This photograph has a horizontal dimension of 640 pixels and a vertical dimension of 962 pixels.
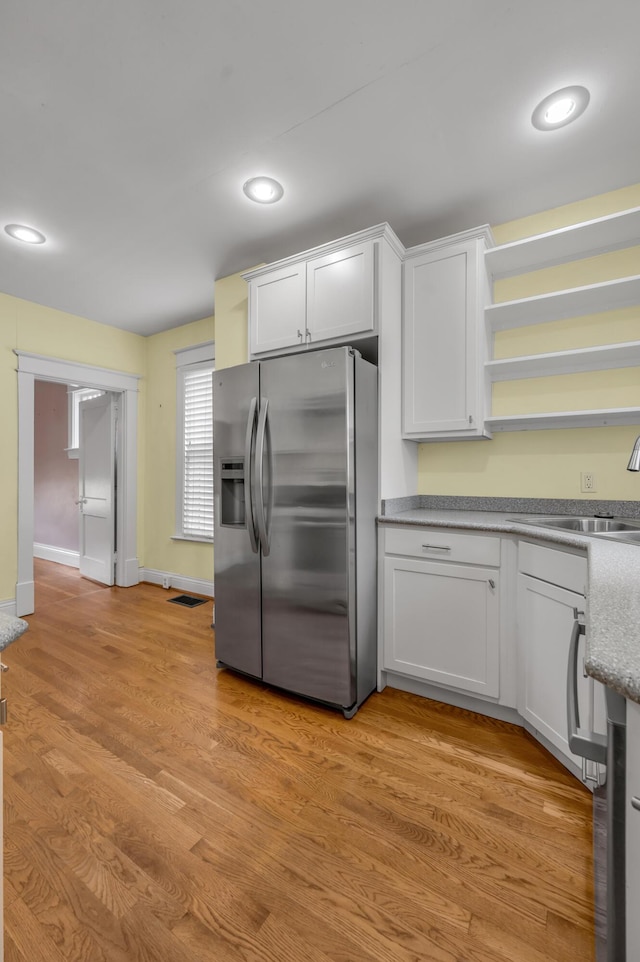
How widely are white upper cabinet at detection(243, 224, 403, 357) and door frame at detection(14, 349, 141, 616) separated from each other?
2142mm

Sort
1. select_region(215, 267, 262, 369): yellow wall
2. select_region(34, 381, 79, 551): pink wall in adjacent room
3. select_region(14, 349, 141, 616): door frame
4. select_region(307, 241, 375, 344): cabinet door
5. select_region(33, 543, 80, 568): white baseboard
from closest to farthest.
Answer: select_region(307, 241, 375, 344): cabinet door, select_region(215, 267, 262, 369): yellow wall, select_region(14, 349, 141, 616): door frame, select_region(33, 543, 80, 568): white baseboard, select_region(34, 381, 79, 551): pink wall in adjacent room

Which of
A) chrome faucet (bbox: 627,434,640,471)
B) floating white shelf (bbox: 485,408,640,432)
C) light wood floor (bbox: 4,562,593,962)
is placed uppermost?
floating white shelf (bbox: 485,408,640,432)

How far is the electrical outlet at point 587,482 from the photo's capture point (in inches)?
87.4

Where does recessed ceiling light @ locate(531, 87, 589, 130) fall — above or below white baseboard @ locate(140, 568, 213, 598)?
above

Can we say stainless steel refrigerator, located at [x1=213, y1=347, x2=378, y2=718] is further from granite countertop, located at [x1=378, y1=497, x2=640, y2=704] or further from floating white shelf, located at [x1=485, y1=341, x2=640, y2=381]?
floating white shelf, located at [x1=485, y1=341, x2=640, y2=381]

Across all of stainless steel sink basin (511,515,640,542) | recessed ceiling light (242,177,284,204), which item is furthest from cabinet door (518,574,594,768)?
recessed ceiling light (242,177,284,204)

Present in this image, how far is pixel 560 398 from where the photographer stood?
2.32 meters

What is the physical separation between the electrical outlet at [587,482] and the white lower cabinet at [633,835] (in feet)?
6.49

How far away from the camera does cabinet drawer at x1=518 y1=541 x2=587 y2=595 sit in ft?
5.04

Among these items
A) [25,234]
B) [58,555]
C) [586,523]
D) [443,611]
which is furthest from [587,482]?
[58,555]

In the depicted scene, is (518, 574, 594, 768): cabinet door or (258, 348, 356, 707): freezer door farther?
(258, 348, 356, 707): freezer door

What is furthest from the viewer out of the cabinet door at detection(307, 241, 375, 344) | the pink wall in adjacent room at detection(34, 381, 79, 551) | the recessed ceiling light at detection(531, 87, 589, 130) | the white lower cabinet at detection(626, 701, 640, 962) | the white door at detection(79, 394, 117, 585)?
the pink wall in adjacent room at detection(34, 381, 79, 551)

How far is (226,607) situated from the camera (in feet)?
7.93

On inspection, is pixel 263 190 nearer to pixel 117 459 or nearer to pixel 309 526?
pixel 309 526
